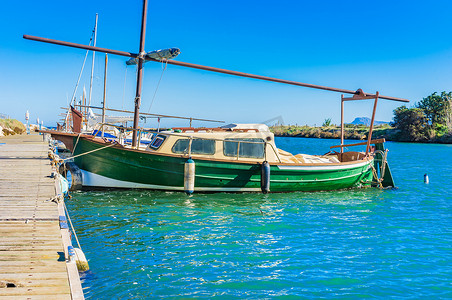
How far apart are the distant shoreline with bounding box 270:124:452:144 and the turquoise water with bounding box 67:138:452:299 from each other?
54.3 metres

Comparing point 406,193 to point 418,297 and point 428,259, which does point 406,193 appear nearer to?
point 428,259

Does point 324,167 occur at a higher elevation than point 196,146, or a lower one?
lower

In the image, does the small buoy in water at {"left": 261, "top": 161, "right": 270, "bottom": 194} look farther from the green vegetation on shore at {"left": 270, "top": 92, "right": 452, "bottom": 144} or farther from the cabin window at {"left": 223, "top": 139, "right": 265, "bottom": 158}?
the green vegetation on shore at {"left": 270, "top": 92, "right": 452, "bottom": 144}

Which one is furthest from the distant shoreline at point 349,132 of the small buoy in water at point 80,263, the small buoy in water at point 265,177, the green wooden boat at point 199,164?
the small buoy in water at point 80,263

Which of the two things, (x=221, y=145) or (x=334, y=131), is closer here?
(x=221, y=145)

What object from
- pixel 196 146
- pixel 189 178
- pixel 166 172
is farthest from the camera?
pixel 196 146

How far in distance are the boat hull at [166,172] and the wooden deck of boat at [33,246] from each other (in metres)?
3.75

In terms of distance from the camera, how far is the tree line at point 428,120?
79562mm

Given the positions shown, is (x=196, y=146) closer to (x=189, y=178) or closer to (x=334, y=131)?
(x=189, y=178)

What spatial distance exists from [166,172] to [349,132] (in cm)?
9535

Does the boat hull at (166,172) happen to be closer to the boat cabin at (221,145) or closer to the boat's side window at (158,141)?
the boat cabin at (221,145)

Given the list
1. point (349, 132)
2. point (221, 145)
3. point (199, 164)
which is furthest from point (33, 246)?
point (349, 132)

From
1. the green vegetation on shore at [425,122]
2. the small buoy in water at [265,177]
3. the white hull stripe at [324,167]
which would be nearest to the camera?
the small buoy in water at [265,177]

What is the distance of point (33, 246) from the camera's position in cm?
576
